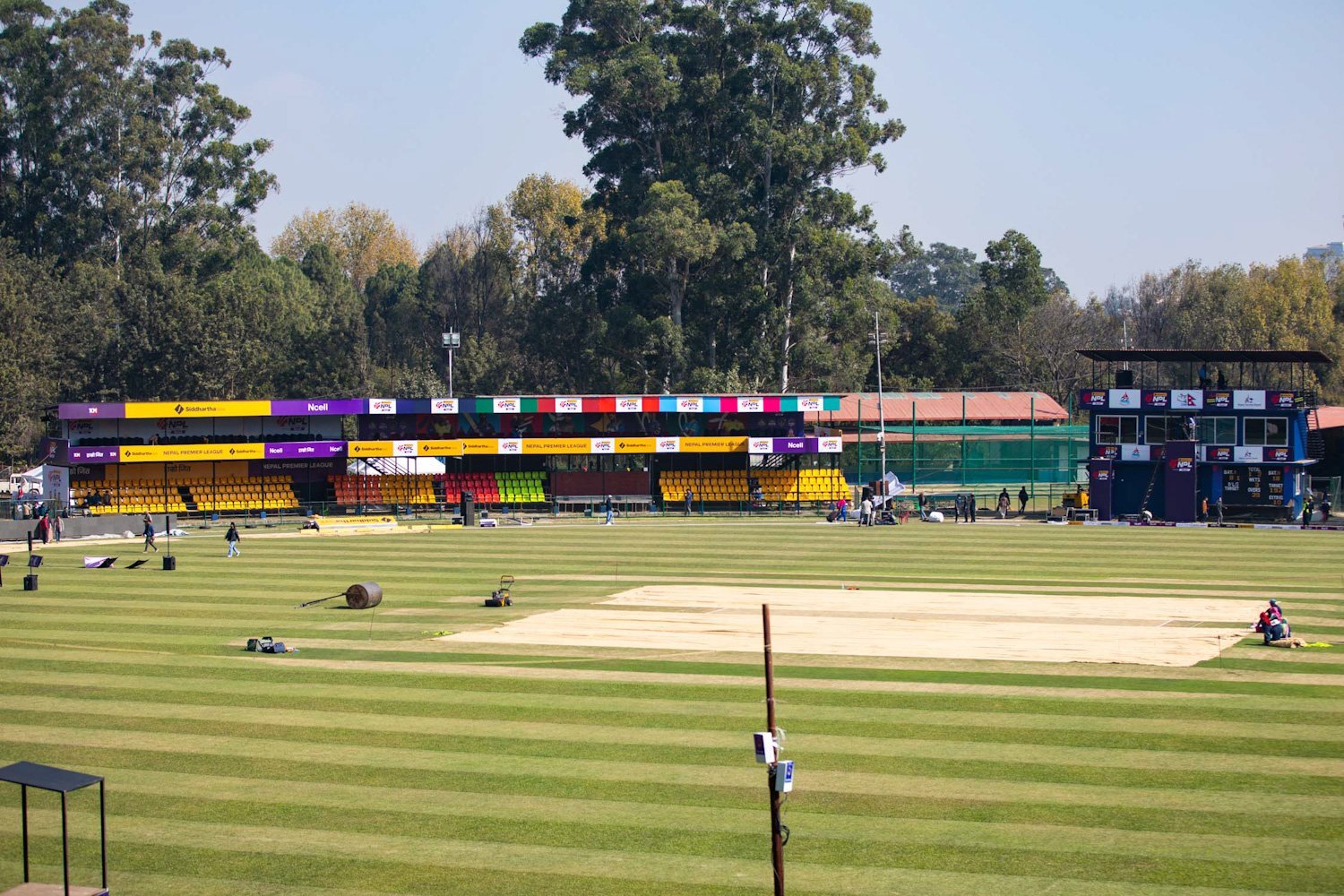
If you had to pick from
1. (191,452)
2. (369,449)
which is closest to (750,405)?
(369,449)

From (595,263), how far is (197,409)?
48.3m

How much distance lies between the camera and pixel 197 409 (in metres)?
77.3

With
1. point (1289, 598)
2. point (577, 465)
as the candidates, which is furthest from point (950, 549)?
point (577, 465)

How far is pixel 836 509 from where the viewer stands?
70.6 m

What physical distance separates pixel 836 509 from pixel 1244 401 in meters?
21.8

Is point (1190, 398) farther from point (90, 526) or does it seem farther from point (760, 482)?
point (90, 526)

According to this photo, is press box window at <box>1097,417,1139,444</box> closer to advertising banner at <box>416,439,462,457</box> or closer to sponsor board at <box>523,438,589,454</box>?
sponsor board at <box>523,438,589,454</box>

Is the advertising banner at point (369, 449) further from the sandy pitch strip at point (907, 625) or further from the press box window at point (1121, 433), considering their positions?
the press box window at point (1121, 433)

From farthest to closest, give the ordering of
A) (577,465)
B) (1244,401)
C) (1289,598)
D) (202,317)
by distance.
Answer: (202,317)
(577,465)
(1244,401)
(1289,598)

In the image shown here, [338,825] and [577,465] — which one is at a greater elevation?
[577,465]

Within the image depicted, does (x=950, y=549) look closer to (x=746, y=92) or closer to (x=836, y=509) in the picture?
(x=836, y=509)

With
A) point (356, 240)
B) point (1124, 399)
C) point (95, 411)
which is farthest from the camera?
point (356, 240)

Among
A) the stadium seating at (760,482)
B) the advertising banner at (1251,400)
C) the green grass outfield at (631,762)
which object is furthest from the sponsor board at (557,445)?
the green grass outfield at (631,762)

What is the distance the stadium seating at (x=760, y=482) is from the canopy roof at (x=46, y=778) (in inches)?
2547
